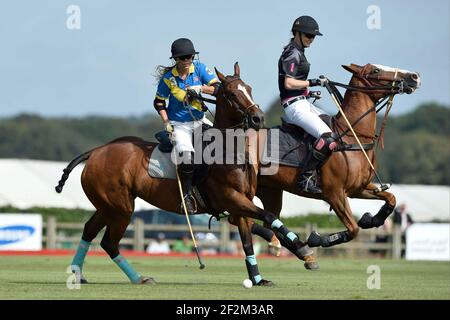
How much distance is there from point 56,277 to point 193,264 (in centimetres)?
629

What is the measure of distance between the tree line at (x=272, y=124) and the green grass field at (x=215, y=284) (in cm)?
7148

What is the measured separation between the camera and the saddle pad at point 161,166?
13672 mm

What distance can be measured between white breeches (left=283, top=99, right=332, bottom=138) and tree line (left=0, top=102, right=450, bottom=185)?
7516 cm

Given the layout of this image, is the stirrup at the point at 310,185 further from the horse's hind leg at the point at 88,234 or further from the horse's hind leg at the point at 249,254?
the horse's hind leg at the point at 88,234

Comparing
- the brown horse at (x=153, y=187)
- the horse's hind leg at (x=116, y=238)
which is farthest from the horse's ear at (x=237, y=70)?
the horse's hind leg at (x=116, y=238)

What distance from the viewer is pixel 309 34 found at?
14.1 metres

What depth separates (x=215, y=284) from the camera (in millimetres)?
13828

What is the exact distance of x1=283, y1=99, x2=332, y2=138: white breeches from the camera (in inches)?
552

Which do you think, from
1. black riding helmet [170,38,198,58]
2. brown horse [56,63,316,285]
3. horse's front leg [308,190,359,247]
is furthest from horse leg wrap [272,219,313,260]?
black riding helmet [170,38,198,58]

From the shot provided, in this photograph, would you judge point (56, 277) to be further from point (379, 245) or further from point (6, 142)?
point (6, 142)

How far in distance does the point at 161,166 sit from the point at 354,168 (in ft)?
8.23

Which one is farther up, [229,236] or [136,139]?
[136,139]

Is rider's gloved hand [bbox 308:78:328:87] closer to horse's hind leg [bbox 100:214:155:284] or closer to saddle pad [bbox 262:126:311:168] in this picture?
saddle pad [bbox 262:126:311:168]
